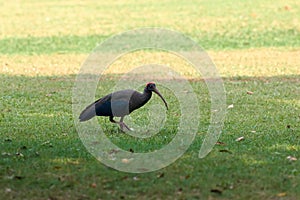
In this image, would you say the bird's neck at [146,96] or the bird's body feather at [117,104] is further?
the bird's neck at [146,96]


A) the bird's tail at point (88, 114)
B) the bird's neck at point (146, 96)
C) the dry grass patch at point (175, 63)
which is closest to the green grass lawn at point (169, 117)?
the dry grass patch at point (175, 63)

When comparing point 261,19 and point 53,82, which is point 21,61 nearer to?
point 53,82

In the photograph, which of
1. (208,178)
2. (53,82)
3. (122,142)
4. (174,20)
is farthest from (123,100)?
(174,20)

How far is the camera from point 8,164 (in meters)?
8.52

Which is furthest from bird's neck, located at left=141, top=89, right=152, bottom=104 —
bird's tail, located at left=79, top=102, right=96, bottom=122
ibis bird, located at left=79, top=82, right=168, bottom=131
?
bird's tail, located at left=79, top=102, right=96, bottom=122

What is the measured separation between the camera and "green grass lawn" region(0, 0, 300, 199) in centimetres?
769

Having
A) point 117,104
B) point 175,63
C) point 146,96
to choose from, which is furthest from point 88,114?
point 175,63

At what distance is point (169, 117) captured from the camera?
37.9ft

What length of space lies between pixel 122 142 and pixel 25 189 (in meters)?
2.12

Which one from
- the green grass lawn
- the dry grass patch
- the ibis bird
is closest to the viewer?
the green grass lawn

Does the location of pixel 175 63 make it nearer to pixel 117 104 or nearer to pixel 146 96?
pixel 146 96

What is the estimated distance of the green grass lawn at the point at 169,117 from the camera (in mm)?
7691

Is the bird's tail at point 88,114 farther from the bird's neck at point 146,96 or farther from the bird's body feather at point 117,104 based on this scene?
the bird's neck at point 146,96

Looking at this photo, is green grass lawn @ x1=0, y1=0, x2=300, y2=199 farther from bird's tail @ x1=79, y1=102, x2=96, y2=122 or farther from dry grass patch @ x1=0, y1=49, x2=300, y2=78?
bird's tail @ x1=79, y1=102, x2=96, y2=122
